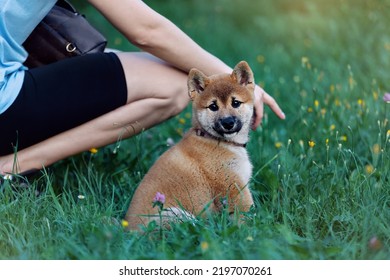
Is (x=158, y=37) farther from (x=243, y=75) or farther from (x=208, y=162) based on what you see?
(x=208, y=162)

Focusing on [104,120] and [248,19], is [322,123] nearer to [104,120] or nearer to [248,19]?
[104,120]

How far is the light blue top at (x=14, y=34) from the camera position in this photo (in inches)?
123

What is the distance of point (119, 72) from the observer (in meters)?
3.42

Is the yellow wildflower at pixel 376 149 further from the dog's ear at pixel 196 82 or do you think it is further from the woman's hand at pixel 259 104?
the dog's ear at pixel 196 82

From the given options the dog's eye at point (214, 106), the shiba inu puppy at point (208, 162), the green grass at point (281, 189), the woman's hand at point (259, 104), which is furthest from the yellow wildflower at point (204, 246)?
the woman's hand at point (259, 104)

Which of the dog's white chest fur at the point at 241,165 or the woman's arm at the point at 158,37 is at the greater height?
the woman's arm at the point at 158,37

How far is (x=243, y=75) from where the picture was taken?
3.24 meters

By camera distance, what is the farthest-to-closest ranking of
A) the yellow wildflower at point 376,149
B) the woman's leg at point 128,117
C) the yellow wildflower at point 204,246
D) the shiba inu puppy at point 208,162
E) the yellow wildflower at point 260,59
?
the yellow wildflower at point 260,59 → the yellow wildflower at point 376,149 → the woman's leg at point 128,117 → the shiba inu puppy at point 208,162 → the yellow wildflower at point 204,246

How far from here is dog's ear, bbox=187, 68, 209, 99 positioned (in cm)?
317

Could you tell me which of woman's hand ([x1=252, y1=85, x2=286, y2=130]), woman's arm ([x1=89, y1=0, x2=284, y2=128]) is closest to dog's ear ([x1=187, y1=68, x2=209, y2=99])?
woman's arm ([x1=89, y1=0, x2=284, y2=128])

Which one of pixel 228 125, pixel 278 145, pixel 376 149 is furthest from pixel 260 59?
pixel 228 125

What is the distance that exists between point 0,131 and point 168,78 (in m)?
0.89

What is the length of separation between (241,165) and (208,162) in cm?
18
